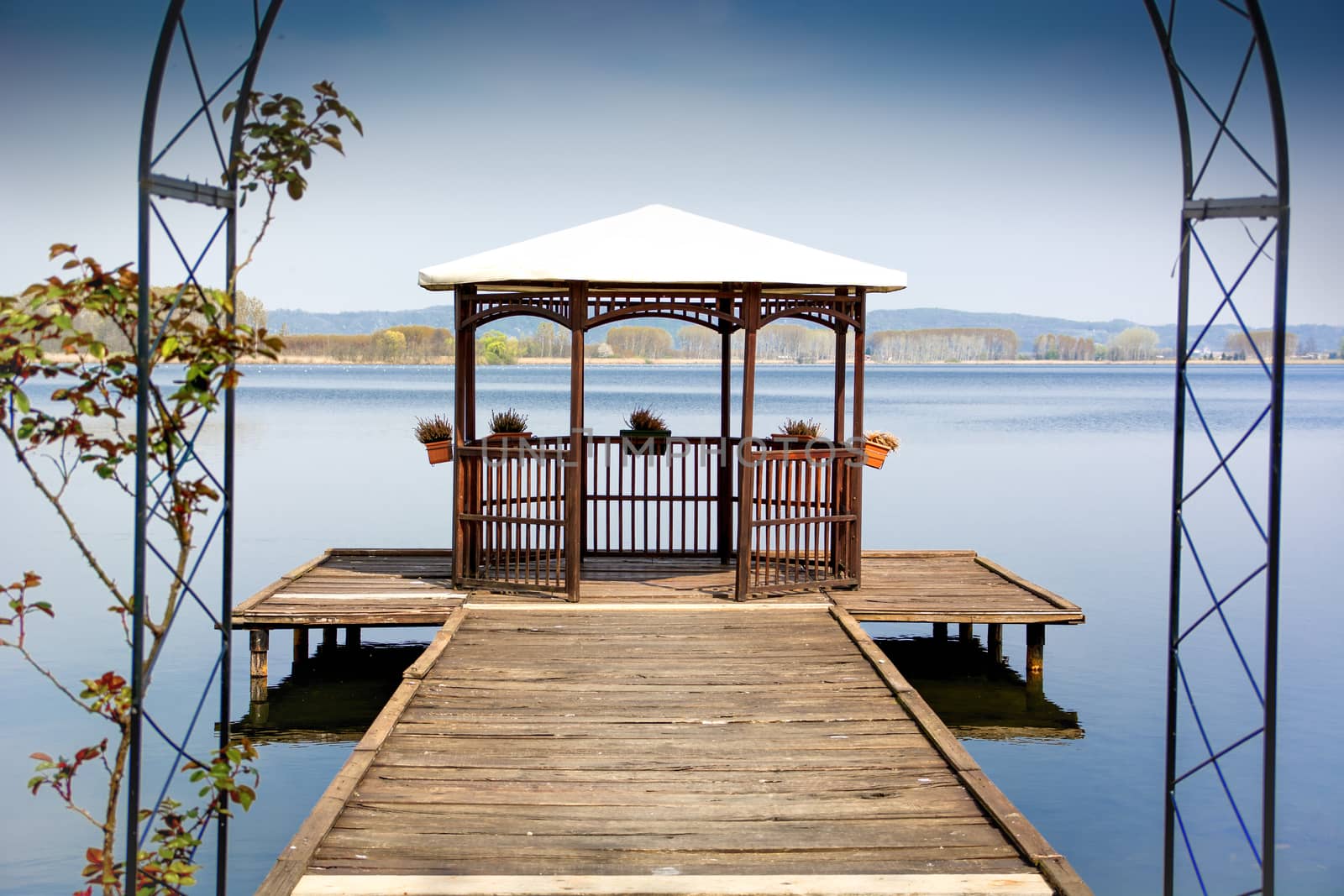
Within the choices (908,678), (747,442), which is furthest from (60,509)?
(908,678)

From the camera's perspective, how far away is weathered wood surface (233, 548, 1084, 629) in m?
9.41

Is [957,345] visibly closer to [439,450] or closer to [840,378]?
[840,378]

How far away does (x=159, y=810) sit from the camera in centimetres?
445

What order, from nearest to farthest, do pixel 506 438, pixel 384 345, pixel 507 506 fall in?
1. pixel 507 506
2. pixel 506 438
3. pixel 384 345

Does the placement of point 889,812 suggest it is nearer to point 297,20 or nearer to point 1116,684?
point 1116,684

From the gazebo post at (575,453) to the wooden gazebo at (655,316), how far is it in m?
0.02

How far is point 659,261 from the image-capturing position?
909cm

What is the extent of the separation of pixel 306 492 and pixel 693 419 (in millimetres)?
24878

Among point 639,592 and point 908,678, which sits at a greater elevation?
point 639,592

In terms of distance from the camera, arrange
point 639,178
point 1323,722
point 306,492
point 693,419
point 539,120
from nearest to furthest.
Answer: point 1323,722
point 306,492
point 693,419
point 539,120
point 639,178

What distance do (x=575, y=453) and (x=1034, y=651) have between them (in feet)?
15.0

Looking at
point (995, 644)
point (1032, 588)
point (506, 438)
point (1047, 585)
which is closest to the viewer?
point (506, 438)

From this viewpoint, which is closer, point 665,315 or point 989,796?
point 989,796


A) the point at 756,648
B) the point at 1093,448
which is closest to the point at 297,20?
the point at 1093,448
